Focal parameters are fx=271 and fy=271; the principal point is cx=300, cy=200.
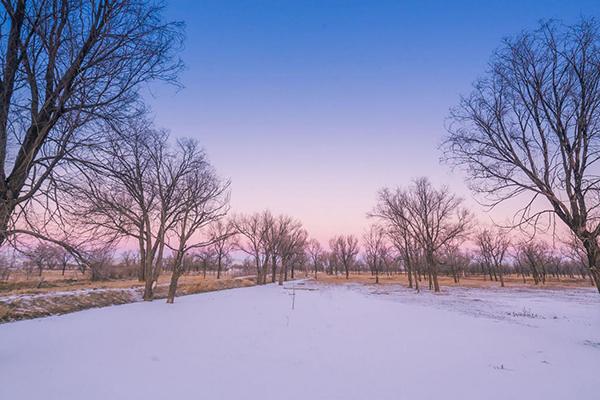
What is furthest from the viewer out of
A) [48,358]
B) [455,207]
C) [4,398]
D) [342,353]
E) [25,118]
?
[455,207]

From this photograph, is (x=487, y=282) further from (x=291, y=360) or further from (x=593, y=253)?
(x=291, y=360)

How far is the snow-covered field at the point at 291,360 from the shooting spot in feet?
14.2

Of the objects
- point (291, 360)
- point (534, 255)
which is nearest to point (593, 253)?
point (291, 360)

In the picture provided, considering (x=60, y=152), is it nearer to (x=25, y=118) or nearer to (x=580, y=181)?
(x=25, y=118)

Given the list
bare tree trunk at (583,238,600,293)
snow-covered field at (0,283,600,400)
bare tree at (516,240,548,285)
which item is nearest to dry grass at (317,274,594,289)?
bare tree at (516,240,548,285)

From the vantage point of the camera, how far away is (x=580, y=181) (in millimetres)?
8141

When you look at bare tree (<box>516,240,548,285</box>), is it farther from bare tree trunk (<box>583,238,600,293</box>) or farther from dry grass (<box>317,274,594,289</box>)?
bare tree trunk (<box>583,238,600,293</box>)

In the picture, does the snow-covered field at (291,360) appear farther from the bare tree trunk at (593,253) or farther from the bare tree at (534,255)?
the bare tree at (534,255)

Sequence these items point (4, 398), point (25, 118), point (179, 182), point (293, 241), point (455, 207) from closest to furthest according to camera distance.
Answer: point (4, 398)
point (25, 118)
point (179, 182)
point (455, 207)
point (293, 241)

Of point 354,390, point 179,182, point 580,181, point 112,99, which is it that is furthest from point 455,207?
point 112,99

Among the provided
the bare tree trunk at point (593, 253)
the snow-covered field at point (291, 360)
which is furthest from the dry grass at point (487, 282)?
the snow-covered field at point (291, 360)

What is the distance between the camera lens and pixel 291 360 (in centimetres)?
582

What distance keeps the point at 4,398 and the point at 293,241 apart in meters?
42.8

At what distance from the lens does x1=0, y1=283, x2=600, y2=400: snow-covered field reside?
434cm
